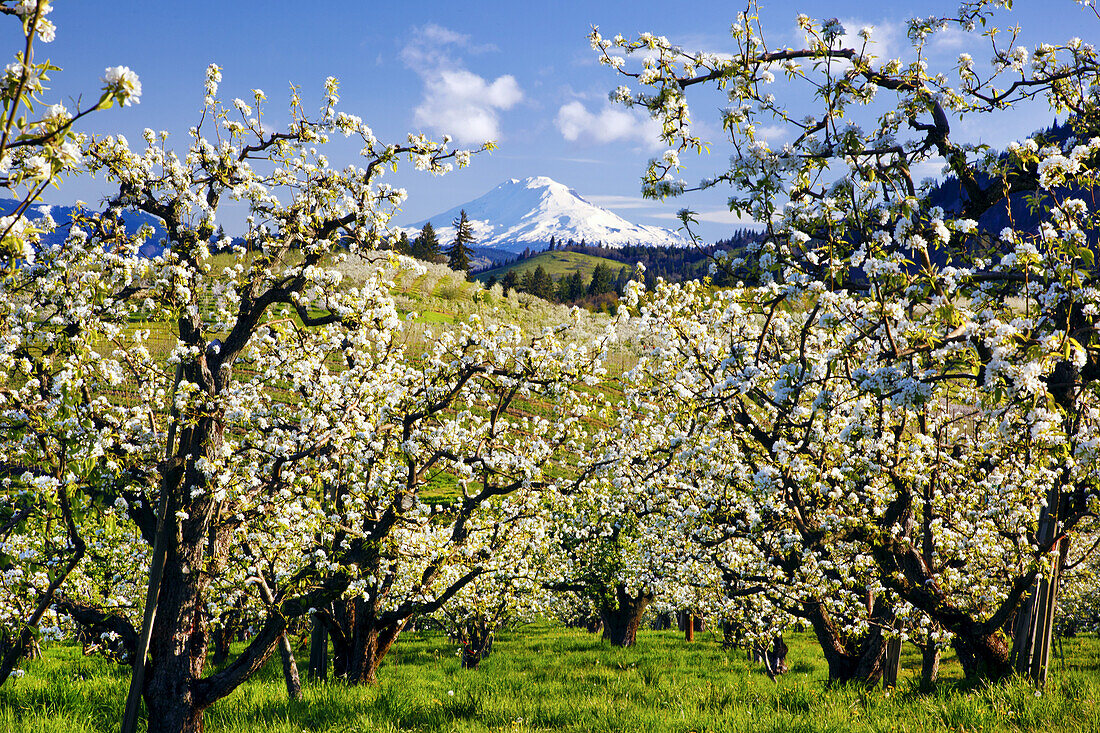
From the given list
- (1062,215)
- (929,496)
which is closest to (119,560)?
(929,496)

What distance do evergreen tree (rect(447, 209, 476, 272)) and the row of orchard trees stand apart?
4945 inches

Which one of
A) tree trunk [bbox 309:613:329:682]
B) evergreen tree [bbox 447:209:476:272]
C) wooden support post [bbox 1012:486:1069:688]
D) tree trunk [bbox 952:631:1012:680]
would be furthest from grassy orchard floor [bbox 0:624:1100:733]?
evergreen tree [bbox 447:209:476:272]

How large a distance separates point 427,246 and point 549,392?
14230 cm

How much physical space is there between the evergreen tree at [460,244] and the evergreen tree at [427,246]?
11.8 feet

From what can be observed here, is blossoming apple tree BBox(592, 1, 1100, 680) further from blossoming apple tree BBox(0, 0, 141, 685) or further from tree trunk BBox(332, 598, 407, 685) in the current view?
tree trunk BBox(332, 598, 407, 685)

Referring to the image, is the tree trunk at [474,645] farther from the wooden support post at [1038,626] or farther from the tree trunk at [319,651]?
the wooden support post at [1038,626]

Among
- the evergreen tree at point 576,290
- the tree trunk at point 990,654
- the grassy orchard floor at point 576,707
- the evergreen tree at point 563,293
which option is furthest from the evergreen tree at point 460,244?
the tree trunk at point 990,654

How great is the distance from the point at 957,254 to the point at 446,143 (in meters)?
6.77

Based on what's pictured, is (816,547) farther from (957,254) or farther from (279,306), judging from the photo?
(279,306)

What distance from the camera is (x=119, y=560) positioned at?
55.3 ft

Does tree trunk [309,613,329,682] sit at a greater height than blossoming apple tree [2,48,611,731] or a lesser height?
lesser

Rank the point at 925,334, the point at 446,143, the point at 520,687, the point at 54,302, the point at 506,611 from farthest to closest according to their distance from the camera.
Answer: the point at 506,611 < the point at 520,687 < the point at 446,143 < the point at 54,302 < the point at 925,334

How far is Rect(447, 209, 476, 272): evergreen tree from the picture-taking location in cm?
13712

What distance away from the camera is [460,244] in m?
143
